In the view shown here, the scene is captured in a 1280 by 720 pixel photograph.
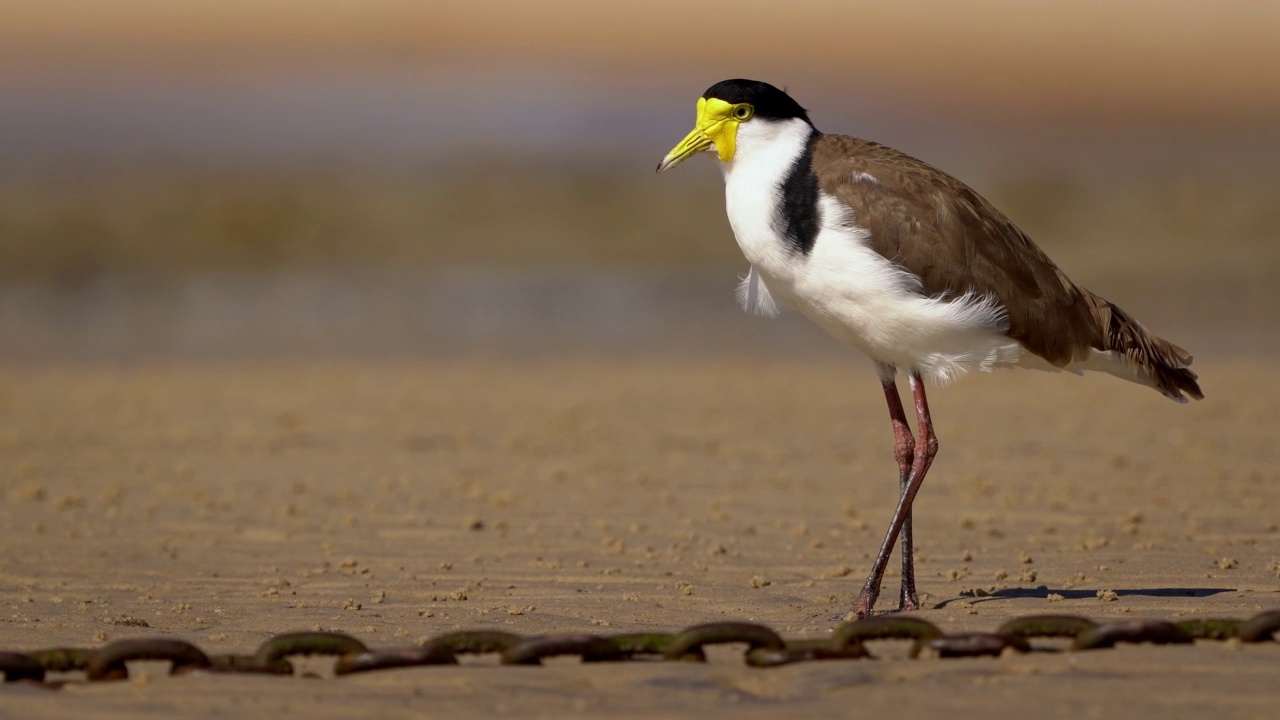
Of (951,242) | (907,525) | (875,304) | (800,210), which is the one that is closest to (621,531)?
(907,525)

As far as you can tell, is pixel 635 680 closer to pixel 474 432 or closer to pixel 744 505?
pixel 744 505

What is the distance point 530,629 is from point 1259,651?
2.67m

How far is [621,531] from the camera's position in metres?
8.51

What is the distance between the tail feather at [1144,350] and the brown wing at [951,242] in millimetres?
72

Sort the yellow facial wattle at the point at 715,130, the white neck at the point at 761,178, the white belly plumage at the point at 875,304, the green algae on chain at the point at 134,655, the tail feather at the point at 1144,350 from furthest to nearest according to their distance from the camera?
the tail feather at the point at 1144,350, the yellow facial wattle at the point at 715,130, the white neck at the point at 761,178, the white belly plumage at the point at 875,304, the green algae on chain at the point at 134,655

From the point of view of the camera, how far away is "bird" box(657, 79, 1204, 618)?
6.31 m

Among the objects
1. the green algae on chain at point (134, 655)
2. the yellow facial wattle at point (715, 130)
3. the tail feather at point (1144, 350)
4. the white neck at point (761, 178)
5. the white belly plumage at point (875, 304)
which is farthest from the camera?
the tail feather at point (1144, 350)

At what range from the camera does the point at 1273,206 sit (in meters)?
33.3

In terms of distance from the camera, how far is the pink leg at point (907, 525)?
6.34 m

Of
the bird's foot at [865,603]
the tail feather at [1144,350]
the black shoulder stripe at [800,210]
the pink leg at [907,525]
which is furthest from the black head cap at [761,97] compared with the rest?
the bird's foot at [865,603]

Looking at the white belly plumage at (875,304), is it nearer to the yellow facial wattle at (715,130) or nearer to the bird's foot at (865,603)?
the yellow facial wattle at (715,130)

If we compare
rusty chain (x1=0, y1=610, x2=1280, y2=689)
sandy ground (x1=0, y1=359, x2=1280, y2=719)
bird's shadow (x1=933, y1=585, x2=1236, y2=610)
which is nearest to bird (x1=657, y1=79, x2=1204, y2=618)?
bird's shadow (x1=933, y1=585, x2=1236, y2=610)

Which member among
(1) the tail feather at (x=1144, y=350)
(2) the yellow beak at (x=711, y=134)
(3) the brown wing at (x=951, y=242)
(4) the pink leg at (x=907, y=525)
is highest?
(2) the yellow beak at (x=711, y=134)

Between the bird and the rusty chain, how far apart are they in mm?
1694
